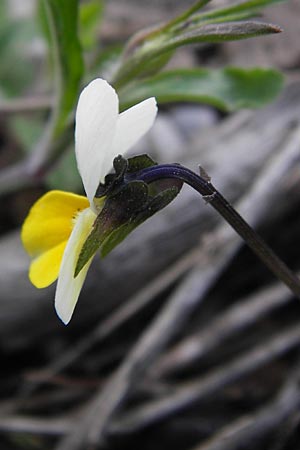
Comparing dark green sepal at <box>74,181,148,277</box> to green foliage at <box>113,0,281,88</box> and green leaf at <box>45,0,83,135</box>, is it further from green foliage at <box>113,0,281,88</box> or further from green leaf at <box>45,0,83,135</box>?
green leaf at <box>45,0,83,135</box>

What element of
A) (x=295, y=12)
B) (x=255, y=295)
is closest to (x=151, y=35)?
(x=255, y=295)

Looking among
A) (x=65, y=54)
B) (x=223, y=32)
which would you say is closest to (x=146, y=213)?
(x=223, y=32)

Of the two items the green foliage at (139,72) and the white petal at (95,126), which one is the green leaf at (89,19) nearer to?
the green foliage at (139,72)

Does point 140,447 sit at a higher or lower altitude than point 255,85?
lower

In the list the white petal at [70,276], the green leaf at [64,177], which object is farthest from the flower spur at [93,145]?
the green leaf at [64,177]

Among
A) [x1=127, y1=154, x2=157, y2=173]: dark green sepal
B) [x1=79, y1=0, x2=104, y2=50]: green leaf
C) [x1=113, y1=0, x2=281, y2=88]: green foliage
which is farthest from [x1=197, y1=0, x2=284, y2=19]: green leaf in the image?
[x1=79, y1=0, x2=104, y2=50]: green leaf

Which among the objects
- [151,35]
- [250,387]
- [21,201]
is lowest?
[250,387]

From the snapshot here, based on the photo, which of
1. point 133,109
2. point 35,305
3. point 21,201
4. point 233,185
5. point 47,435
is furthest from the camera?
point 21,201

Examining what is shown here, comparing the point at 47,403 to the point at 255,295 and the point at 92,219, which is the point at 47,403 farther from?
the point at 92,219
